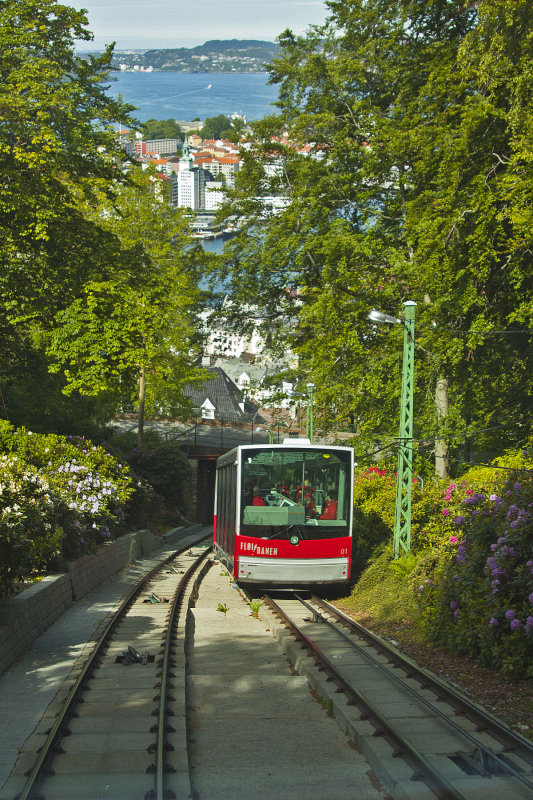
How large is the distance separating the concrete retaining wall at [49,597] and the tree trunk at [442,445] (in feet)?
31.1

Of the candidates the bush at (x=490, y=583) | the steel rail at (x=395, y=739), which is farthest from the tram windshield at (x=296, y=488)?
the steel rail at (x=395, y=739)

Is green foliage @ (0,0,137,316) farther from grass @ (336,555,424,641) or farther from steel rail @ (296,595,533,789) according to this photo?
steel rail @ (296,595,533,789)

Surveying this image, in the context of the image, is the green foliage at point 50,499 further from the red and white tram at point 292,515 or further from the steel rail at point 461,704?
the steel rail at point 461,704

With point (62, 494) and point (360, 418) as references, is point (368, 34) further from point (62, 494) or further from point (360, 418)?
point (62, 494)

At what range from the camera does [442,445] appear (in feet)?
79.1

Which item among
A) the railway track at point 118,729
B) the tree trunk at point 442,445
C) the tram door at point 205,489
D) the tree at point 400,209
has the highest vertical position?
the tree at point 400,209

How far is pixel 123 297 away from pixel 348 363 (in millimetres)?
7396

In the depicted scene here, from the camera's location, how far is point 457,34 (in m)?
24.2

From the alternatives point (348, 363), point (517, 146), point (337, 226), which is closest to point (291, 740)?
point (517, 146)

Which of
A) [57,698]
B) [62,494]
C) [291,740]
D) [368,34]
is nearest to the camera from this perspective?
[291,740]

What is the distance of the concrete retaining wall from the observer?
1073cm

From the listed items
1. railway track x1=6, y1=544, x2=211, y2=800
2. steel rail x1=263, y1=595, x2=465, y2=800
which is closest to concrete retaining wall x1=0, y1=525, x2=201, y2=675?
railway track x1=6, y1=544, x2=211, y2=800

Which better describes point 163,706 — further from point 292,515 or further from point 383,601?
point 292,515

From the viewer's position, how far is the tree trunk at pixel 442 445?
24.2 metres
